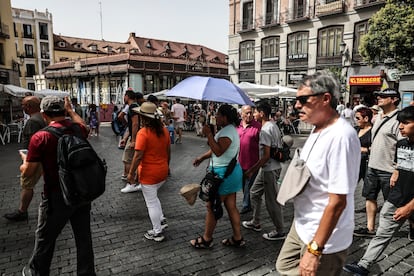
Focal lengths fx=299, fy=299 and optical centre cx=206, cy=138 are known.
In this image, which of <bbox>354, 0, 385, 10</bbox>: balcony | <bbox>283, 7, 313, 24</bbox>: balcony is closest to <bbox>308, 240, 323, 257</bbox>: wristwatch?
<bbox>354, 0, 385, 10</bbox>: balcony

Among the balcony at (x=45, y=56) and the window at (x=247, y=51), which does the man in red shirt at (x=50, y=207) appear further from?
the balcony at (x=45, y=56)

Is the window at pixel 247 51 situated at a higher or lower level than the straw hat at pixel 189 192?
higher

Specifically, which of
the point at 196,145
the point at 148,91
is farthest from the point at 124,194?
the point at 148,91

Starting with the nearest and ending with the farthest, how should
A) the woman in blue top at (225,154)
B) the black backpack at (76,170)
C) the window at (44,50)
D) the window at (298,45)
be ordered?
the black backpack at (76,170)
the woman in blue top at (225,154)
the window at (298,45)
the window at (44,50)

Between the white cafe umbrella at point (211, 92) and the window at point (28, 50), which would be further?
the window at point (28, 50)

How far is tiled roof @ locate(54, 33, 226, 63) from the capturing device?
51.9 metres

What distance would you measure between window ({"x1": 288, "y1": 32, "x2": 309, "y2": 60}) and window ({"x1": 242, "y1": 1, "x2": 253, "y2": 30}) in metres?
4.77

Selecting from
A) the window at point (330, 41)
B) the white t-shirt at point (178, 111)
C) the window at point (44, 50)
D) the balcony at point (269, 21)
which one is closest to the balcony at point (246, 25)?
the balcony at point (269, 21)

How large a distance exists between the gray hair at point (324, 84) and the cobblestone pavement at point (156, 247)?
217cm

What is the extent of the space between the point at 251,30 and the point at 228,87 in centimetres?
2610

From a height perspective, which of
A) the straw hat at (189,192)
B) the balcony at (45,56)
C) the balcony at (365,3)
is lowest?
the straw hat at (189,192)

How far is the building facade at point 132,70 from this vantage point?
3722 cm

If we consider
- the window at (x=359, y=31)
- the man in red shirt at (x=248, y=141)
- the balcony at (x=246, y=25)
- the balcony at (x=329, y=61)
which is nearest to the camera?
the man in red shirt at (x=248, y=141)

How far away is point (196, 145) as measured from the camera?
12.2 meters
